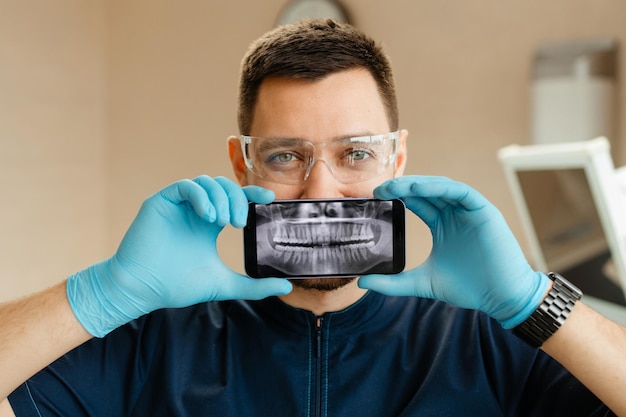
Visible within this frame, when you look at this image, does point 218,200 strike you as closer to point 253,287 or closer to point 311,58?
point 253,287

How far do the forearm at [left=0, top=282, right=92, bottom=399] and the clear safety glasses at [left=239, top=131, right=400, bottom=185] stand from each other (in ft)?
1.67

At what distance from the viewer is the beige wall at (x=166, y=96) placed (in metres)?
3.50

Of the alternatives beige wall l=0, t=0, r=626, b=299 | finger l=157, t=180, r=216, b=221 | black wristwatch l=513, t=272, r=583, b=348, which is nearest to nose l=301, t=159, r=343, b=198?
finger l=157, t=180, r=216, b=221

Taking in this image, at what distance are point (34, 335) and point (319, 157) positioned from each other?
662 millimetres

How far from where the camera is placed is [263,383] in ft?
4.90

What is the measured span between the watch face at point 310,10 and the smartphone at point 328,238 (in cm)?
282

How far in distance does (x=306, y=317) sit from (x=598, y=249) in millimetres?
1441

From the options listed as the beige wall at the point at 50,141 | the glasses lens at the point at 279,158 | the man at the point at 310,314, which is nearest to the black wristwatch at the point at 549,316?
the man at the point at 310,314

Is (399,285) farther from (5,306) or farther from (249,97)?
(5,306)

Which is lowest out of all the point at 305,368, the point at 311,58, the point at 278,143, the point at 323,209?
the point at 305,368

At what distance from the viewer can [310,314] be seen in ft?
4.99

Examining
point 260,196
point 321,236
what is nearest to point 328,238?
point 321,236

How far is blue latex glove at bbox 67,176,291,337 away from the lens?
1258mm

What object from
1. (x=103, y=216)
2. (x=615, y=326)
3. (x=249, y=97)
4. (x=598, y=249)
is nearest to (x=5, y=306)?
(x=249, y=97)
